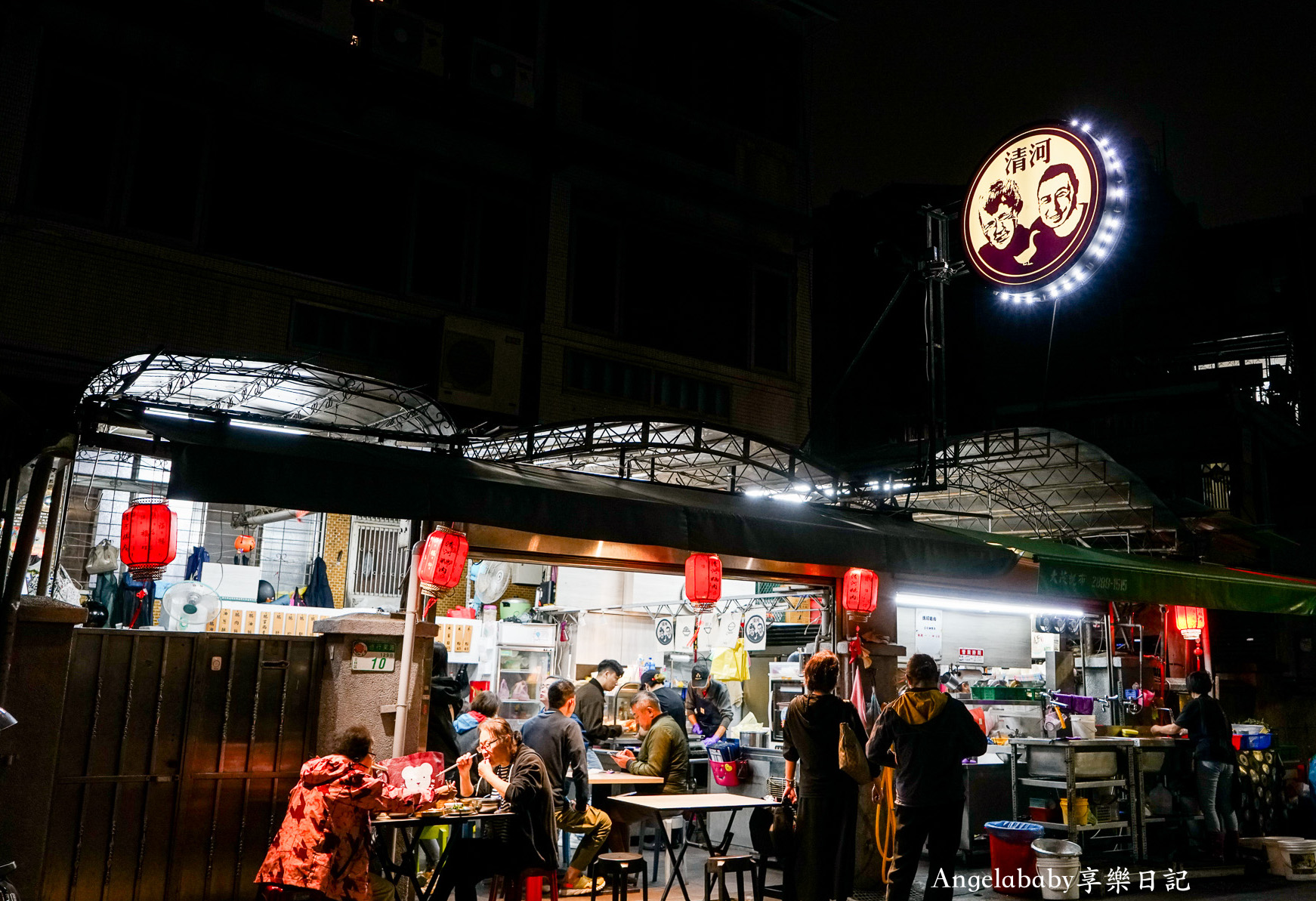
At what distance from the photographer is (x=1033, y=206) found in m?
12.0

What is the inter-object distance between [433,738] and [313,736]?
1.15m

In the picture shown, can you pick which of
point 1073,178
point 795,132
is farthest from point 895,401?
point 1073,178

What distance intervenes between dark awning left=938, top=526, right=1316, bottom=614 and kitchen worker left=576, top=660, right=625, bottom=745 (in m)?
4.84

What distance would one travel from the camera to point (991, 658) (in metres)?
17.7

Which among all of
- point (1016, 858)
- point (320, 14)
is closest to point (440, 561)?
point (1016, 858)

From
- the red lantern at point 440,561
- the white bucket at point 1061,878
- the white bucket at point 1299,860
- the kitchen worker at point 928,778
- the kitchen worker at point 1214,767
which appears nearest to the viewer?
the kitchen worker at point 928,778

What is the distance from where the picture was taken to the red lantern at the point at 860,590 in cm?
1166

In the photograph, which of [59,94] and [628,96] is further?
[628,96]

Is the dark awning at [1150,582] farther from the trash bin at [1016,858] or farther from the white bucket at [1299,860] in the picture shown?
the white bucket at [1299,860]

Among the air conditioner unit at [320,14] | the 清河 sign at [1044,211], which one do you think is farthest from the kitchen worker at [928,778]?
the air conditioner unit at [320,14]

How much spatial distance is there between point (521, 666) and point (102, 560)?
7704 mm

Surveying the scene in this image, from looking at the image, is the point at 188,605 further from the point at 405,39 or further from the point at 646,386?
the point at 405,39

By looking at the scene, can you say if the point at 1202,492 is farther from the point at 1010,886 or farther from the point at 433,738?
the point at 433,738

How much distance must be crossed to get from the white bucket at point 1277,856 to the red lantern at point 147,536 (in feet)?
42.5
